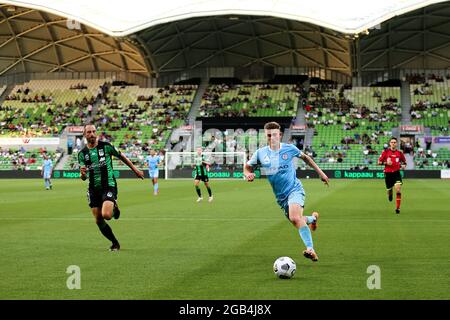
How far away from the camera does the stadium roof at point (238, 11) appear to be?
6306 cm

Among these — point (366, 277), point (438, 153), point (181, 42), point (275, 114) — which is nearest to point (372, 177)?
point (438, 153)

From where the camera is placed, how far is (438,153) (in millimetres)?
67438

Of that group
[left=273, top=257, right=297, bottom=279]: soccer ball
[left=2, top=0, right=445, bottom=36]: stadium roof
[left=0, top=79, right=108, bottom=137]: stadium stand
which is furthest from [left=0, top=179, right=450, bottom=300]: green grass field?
[left=0, top=79, right=108, bottom=137]: stadium stand

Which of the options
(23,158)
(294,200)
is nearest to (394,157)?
(294,200)

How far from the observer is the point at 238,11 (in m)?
64.6

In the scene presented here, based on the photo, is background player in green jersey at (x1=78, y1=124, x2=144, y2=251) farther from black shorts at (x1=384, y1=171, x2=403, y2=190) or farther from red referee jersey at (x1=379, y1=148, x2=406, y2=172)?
black shorts at (x1=384, y1=171, x2=403, y2=190)

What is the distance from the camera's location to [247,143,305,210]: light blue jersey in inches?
490

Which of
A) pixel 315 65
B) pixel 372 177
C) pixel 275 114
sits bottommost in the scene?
pixel 372 177

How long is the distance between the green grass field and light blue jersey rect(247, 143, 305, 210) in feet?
3.84

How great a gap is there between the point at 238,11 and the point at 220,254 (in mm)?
52972

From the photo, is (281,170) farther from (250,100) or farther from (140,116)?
(250,100)

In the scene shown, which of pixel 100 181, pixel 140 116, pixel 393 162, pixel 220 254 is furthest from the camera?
pixel 140 116
